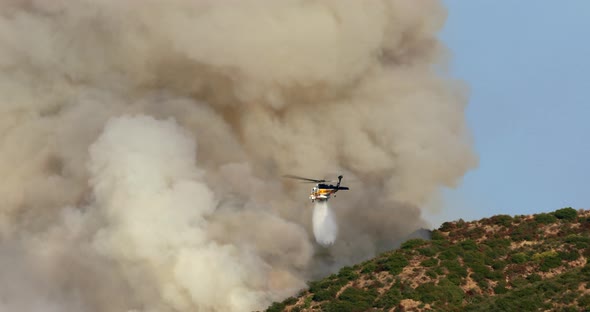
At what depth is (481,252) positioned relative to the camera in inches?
4077

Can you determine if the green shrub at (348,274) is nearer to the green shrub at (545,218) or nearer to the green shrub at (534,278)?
the green shrub at (534,278)

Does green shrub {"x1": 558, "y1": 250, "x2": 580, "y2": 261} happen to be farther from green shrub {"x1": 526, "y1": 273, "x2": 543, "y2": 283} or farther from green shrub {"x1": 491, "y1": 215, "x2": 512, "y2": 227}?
green shrub {"x1": 491, "y1": 215, "x2": 512, "y2": 227}

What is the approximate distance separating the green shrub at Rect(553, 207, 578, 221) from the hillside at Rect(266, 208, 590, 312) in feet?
0.41

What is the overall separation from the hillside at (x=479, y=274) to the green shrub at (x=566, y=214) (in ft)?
→ 0.41

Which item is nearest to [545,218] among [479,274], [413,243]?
[413,243]

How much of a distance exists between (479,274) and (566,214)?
20.6 metres

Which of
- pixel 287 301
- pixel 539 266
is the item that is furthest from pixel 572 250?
pixel 287 301

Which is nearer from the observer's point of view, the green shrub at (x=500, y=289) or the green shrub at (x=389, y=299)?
the green shrub at (x=389, y=299)

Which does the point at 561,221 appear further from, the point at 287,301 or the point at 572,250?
the point at 287,301

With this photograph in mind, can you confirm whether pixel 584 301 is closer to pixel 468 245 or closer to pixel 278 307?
pixel 468 245

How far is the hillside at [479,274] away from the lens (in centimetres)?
8694

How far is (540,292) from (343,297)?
21.2 meters

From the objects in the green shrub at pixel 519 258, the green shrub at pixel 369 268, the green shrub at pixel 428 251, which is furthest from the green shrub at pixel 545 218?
the green shrub at pixel 369 268

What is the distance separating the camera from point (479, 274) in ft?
320
